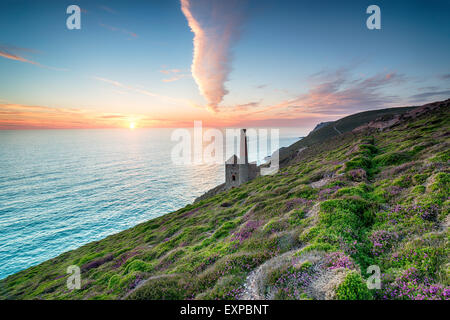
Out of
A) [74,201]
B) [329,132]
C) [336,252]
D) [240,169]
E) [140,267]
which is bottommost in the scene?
[74,201]

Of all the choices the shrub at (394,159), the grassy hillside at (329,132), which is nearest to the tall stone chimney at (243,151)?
the shrub at (394,159)

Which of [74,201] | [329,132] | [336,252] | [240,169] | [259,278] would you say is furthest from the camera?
[329,132]

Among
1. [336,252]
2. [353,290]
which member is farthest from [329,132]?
[353,290]

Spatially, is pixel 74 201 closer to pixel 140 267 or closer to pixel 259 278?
pixel 140 267

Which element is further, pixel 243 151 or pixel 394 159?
pixel 243 151

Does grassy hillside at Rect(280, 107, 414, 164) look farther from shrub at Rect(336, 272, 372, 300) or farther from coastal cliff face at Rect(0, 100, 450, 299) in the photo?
shrub at Rect(336, 272, 372, 300)

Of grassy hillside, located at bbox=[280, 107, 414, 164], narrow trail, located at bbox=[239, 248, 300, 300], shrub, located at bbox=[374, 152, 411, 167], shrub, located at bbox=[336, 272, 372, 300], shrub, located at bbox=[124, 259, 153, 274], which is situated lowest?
shrub, located at bbox=[124, 259, 153, 274]

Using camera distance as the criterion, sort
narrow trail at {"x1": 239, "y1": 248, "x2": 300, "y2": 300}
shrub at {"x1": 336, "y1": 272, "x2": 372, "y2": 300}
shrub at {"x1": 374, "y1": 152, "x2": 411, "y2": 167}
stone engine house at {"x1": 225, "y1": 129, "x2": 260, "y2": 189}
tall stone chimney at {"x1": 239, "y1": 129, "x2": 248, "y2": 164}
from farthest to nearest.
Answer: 1. tall stone chimney at {"x1": 239, "y1": 129, "x2": 248, "y2": 164}
2. stone engine house at {"x1": 225, "y1": 129, "x2": 260, "y2": 189}
3. shrub at {"x1": 374, "y1": 152, "x2": 411, "y2": 167}
4. narrow trail at {"x1": 239, "y1": 248, "x2": 300, "y2": 300}
5. shrub at {"x1": 336, "y1": 272, "x2": 372, "y2": 300}

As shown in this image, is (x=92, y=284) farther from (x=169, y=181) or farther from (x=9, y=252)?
(x=169, y=181)

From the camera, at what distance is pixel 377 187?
39.0 feet

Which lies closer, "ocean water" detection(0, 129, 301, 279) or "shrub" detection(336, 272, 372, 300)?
"shrub" detection(336, 272, 372, 300)

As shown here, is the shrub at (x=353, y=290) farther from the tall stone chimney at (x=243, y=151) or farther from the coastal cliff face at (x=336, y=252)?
the tall stone chimney at (x=243, y=151)

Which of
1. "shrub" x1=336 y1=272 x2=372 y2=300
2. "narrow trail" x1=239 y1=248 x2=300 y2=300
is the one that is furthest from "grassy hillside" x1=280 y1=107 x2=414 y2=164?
"shrub" x1=336 y1=272 x2=372 y2=300
